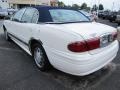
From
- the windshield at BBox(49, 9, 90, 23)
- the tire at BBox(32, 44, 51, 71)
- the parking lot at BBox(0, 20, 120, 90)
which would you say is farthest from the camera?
the windshield at BBox(49, 9, 90, 23)

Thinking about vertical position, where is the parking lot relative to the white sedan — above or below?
below

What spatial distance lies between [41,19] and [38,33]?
14.3 inches

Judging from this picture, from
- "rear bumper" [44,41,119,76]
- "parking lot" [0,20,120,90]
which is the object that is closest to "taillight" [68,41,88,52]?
"rear bumper" [44,41,119,76]

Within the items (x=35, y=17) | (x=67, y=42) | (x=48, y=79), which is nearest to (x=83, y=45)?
(x=67, y=42)

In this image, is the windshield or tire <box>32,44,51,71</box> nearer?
tire <box>32,44,51,71</box>

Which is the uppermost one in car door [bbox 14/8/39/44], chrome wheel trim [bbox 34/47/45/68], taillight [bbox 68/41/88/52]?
car door [bbox 14/8/39/44]

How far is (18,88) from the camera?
11.3 ft

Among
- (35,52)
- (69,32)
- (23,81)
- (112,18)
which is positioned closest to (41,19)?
(35,52)

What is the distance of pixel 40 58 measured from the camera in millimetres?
→ 4242

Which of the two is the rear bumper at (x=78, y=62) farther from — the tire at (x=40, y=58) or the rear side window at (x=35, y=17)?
the rear side window at (x=35, y=17)

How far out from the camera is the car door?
4397 mm

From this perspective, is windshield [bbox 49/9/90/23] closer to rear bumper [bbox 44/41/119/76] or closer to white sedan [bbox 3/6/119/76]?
white sedan [bbox 3/6/119/76]

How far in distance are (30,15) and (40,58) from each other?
4.24 ft

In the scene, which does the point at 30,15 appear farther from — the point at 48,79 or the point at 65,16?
the point at 48,79
